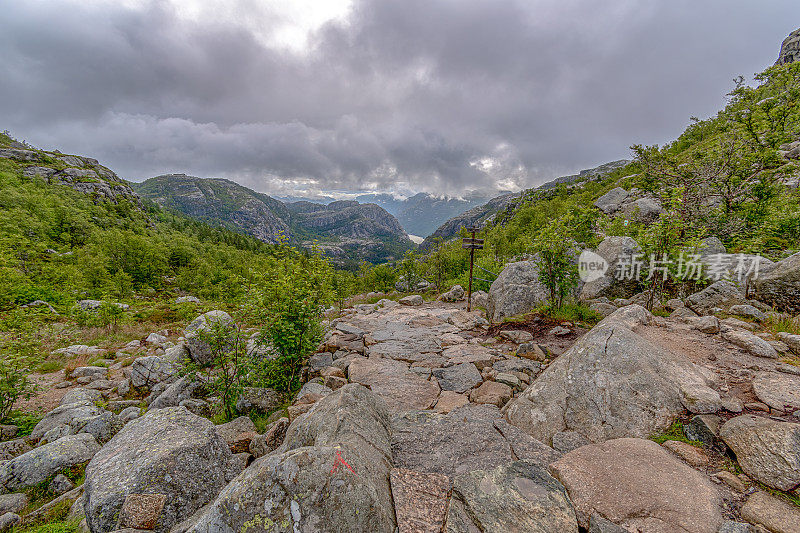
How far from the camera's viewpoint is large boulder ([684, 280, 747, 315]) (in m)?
8.73

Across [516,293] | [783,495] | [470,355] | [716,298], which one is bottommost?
[470,355]

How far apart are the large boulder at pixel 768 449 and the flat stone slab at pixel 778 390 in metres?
1.08

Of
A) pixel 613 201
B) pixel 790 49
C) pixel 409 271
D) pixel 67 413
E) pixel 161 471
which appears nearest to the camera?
pixel 161 471

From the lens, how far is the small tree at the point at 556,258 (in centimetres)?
1120

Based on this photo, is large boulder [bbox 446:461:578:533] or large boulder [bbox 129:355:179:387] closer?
large boulder [bbox 446:461:578:533]

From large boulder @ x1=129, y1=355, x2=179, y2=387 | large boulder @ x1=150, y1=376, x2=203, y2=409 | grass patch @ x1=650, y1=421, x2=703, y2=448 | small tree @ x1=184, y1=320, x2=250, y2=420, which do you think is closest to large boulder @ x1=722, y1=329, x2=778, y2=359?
grass patch @ x1=650, y1=421, x2=703, y2=448

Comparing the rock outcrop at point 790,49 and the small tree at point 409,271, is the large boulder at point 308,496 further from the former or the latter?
the rock outcrop at point 790,49

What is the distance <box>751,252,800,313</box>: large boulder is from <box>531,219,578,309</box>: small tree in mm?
5005

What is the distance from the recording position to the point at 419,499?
3.39m

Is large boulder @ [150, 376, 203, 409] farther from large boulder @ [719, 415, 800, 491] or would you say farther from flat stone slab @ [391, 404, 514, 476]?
large boulder @ [719, 415, 800, 491]

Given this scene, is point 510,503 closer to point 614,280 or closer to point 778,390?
point 778,390

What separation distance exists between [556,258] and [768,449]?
8538 millimetres

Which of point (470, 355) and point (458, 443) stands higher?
point (458, 443)

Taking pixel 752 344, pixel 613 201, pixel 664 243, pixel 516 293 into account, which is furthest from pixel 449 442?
pixel 613 201
